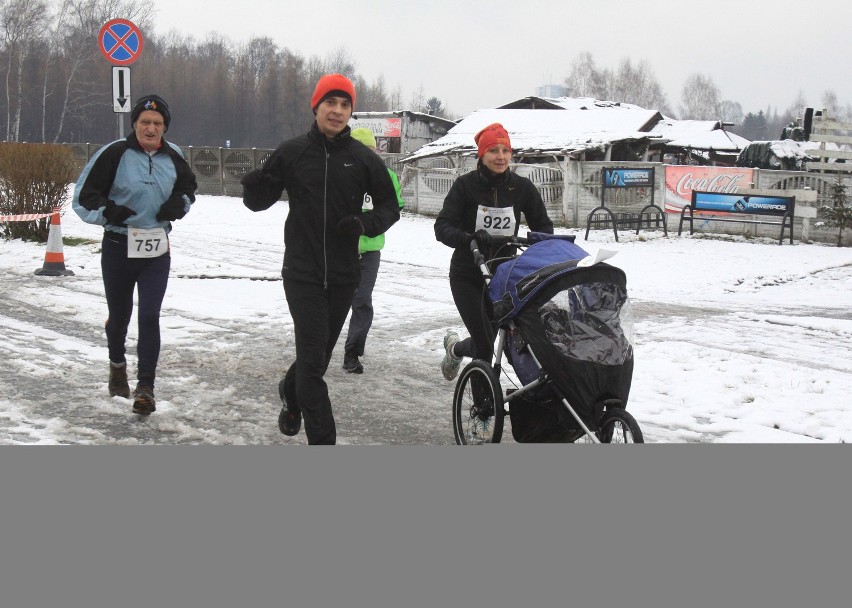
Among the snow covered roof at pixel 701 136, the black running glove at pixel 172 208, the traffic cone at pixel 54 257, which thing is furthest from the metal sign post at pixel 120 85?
the snow covered roof at pixel 701 136

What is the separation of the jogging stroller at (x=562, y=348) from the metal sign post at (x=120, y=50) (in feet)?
25.6

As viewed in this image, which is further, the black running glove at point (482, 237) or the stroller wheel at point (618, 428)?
the black running glove at point (482, 237)

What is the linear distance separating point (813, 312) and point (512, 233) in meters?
7.12

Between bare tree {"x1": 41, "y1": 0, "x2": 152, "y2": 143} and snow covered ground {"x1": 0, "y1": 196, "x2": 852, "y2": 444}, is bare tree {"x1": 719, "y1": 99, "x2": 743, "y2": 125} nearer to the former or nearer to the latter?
bare tree {"x1": 41, "y1": 0, "x2": 152, "y2": 143}

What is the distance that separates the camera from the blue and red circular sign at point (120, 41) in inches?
448

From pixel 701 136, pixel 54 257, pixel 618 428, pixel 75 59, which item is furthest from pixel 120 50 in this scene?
pixel 75 59

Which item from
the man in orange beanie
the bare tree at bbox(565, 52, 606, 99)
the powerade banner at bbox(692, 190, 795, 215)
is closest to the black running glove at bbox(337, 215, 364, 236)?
the man in orange beanie

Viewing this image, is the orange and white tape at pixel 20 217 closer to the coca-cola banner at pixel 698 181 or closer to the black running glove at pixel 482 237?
the black running glove at pixel 482 237

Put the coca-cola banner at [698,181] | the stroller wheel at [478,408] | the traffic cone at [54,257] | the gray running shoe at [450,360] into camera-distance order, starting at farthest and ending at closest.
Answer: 1. the coca-cola banner at [698,181]
2. the traffic cone at [54,257]
3. the gray running shoe at [450,360]
4. the stroller wheel at [478,408]

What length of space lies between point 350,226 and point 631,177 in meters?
19.3

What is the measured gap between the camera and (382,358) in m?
8.27

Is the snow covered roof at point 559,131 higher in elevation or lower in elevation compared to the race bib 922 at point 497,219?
higher

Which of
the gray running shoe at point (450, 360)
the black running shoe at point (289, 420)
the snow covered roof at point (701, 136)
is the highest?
the snow covered roof at point (701, 136)

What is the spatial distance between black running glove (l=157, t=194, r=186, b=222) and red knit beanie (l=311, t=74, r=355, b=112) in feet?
5.07
